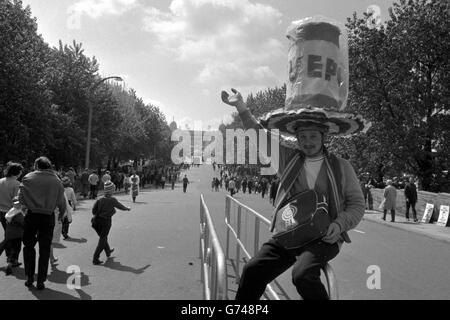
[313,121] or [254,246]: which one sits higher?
[313,121]

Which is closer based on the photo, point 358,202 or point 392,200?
point 358,202

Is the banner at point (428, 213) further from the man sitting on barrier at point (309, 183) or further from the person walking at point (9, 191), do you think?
the man sitting on barrier at point (309, 183)

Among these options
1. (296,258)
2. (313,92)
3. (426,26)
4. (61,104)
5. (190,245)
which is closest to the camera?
(296,258)

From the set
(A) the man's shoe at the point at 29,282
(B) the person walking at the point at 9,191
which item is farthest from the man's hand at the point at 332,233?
(B) the person walking at the point at 9,191

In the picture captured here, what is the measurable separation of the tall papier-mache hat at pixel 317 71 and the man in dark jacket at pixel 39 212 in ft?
12.8

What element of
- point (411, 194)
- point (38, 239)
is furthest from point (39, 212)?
point (411, 194)

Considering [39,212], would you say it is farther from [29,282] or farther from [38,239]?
[29,282]

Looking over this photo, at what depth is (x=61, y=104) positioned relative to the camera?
40.9 metres

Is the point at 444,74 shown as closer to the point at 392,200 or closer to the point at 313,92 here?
the point at 392,200

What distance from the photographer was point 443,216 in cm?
2022

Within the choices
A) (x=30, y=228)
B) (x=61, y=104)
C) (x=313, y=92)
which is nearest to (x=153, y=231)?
(x=30, y=228)

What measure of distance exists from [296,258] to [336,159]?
0.78 meters

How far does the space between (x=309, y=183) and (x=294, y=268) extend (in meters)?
0.66

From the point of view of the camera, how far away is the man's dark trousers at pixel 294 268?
3.11 metres
